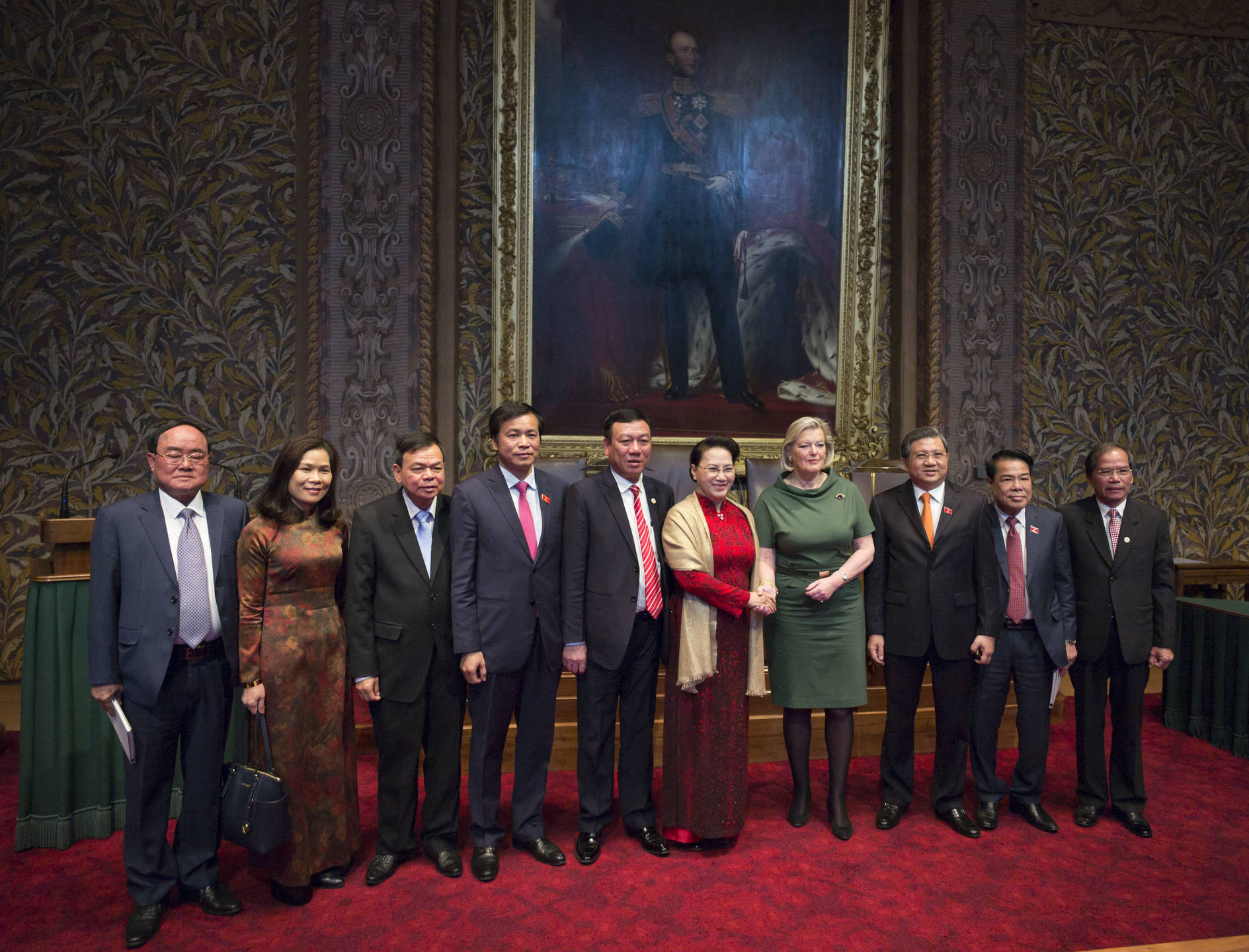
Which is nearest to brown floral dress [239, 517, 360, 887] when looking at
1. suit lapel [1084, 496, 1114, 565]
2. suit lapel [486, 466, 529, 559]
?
suit lapel [486, 466, 529, 559]

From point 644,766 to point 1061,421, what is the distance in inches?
164

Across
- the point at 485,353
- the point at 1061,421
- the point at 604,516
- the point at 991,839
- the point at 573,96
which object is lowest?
the point at 991,839

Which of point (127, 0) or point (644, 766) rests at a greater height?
point (127, 0)

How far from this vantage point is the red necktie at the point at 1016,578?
335cm

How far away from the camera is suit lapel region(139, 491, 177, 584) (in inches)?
104

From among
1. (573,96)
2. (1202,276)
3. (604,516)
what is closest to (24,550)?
(604,516)

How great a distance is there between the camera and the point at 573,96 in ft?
16.7

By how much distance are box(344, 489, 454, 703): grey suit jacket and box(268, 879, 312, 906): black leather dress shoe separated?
0.65m

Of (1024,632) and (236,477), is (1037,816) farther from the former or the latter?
(236,477)

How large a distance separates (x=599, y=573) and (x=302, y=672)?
1.04 metres

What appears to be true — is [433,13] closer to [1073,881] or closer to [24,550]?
[24,550]

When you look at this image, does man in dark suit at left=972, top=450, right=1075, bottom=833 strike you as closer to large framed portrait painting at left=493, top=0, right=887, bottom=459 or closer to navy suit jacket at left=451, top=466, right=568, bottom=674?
navy suit jacket at left=451, top=466, right=568, bottom=674

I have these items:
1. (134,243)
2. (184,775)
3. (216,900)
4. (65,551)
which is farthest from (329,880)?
(134,243)

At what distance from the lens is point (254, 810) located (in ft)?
8.25
